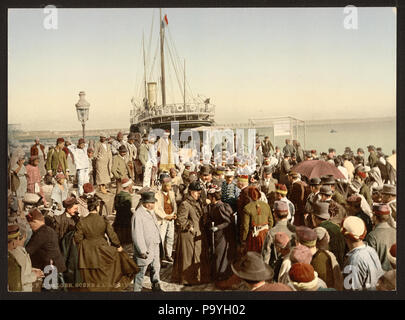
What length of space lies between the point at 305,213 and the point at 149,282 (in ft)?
9.68

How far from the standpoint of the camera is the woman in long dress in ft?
25.1

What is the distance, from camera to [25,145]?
880 centimetres

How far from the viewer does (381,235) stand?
7.77 meters

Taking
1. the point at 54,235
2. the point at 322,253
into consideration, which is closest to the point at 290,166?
the point at 322,253

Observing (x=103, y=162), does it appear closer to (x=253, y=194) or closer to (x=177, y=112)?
(x=177, y=112)

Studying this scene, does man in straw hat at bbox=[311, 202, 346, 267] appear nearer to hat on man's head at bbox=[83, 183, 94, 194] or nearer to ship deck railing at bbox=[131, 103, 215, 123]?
ship deck railing at bbox=[131, 103, 215, 123]

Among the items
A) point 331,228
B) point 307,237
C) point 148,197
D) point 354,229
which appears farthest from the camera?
point 148,197

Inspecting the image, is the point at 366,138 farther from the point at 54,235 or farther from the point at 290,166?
the point at 54,235

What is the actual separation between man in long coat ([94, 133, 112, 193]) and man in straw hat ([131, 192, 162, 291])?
4.13ft

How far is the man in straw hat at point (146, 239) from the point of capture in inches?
306

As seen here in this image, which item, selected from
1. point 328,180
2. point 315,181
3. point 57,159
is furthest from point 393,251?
point 57,159

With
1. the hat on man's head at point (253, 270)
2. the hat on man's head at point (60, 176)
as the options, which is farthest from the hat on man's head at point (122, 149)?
the hat on man's head at point (253, 270)

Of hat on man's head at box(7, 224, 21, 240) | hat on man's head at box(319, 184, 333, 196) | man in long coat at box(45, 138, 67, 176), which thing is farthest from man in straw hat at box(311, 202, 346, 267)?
hat on man's head at box(7, 224, 21, 240)

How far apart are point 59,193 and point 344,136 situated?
5.22m
